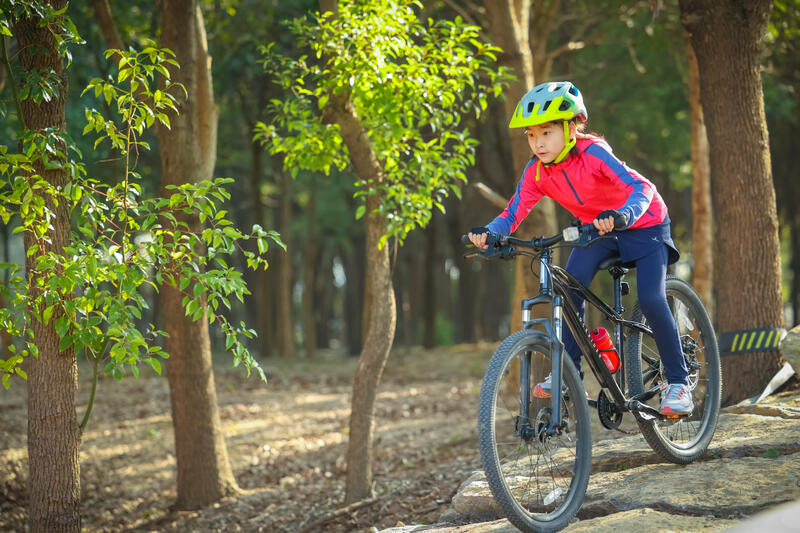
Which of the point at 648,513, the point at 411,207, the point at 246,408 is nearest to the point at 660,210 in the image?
the point at 648,513

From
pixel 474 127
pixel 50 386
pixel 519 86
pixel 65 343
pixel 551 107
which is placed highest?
pixel 474 127

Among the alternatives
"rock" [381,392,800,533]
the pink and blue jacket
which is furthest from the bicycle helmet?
"rock" [381,392,800,533]

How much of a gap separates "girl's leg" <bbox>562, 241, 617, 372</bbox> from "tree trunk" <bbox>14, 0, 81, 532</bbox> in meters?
3.35

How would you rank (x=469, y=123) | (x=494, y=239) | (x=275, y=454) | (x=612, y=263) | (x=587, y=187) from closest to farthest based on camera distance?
(x=494, y=239)
(x=587, y=187)
(x=612, y=263)
(x=469, y=123)
(x=275, y=454)

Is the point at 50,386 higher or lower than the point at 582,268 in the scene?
lower

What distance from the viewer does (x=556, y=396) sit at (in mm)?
3604

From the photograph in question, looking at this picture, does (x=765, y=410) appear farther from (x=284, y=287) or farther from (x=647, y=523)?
(x=284, y=287)

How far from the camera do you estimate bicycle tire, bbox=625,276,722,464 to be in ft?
14.5

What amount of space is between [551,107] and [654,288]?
1217 mm

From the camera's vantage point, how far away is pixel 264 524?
7.27 meters

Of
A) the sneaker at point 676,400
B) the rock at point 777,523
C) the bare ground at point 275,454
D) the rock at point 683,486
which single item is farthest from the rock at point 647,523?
the bare ground at point 275,454

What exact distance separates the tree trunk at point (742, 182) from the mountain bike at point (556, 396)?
8.00 ft

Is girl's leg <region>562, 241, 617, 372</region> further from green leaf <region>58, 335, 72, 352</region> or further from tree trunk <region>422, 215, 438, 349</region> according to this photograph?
tree trunk <region>422, 215, 438, 349</region>

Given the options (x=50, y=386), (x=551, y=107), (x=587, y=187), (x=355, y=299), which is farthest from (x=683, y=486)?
(x=355, y=299)
